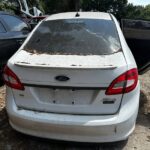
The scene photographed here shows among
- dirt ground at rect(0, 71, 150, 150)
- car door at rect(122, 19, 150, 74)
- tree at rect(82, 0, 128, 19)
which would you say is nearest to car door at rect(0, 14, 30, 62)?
dirt ground at rect(0, 71, 150, 150)

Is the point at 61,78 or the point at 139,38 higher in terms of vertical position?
the point at 61,78

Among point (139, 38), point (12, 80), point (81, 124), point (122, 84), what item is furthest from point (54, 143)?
point (139, 38)

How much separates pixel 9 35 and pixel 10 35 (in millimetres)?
41

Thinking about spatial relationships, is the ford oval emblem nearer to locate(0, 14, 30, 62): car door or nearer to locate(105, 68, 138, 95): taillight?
locate(105, 68, 138, 95): taillight

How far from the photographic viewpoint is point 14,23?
6633 mm

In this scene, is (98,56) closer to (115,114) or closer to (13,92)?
(115,114)

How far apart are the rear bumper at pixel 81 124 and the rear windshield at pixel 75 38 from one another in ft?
2.40

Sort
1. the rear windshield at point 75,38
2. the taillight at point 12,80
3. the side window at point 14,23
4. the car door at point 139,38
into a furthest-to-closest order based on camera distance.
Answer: the side window at point 14,23
the car door at point 139,38
the rear windshield at point 75,38
the taillight at point 12,80

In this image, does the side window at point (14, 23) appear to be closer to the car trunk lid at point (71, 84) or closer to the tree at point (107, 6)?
the car trunk lid at point (71, 84)

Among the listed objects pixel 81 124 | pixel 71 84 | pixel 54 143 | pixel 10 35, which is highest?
pixel 71 84

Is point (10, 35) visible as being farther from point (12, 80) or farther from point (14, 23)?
point (12, 80)

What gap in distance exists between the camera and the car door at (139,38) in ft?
19.9

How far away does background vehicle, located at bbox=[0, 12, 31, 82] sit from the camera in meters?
5.91

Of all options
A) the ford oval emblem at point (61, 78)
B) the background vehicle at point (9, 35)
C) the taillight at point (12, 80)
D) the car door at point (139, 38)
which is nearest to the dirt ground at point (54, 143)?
the taillight at point (12, 80)
